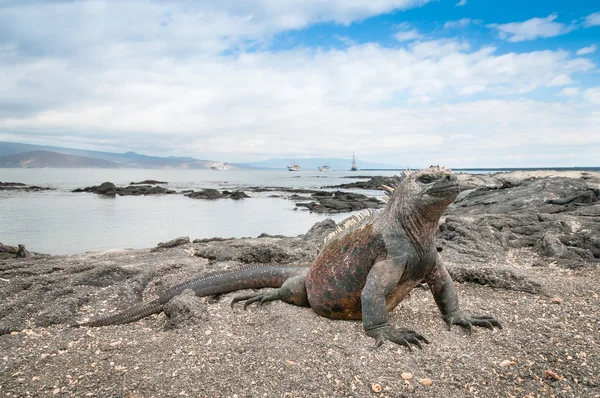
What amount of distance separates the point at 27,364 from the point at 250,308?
230 centimetres

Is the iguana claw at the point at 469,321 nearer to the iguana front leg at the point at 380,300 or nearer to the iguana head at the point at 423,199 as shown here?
the iguana front leg at the point at 380,300

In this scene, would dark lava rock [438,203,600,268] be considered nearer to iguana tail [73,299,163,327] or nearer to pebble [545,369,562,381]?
pebble [545,369,562,381]

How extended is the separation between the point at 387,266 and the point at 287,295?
1.57 m

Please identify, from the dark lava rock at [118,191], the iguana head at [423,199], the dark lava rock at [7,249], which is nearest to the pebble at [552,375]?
the iguana head at [423,199]

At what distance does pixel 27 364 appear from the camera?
3.59 meters

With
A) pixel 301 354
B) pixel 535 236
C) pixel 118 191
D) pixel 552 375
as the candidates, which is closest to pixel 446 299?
pixel 552 375

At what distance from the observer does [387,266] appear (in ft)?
12.8

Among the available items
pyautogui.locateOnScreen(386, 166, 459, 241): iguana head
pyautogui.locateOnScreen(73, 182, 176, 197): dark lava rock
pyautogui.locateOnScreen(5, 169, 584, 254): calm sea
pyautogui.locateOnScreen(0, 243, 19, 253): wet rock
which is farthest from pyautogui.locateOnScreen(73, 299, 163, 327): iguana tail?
pyautogui.locateOnScreen(73, 182, 176, 197): dark lava rock

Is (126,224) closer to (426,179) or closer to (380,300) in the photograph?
(380,300)

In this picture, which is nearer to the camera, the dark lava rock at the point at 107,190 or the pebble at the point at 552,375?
the pebble at the point at 552,375

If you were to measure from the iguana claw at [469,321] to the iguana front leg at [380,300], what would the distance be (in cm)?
61

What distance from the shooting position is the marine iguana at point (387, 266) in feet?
12.6

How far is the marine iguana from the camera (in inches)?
151

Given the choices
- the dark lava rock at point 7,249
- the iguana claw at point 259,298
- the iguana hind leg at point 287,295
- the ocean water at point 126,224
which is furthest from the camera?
the ocean water at point 126,224
